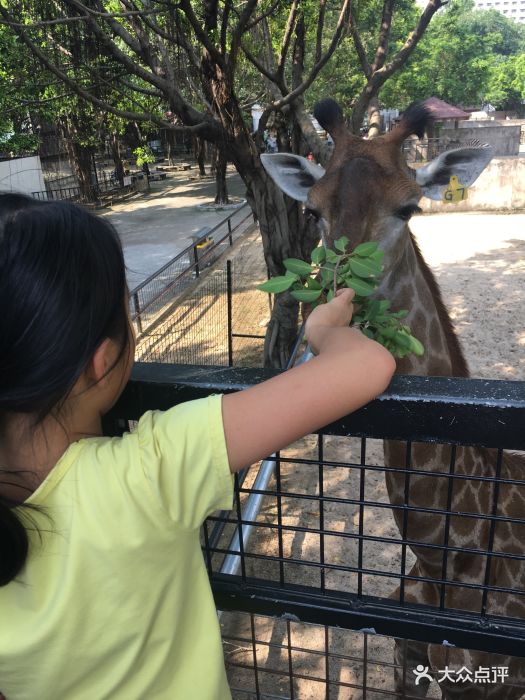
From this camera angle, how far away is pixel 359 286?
1.40m

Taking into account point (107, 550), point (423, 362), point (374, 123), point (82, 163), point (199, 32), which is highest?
point (199, 32)

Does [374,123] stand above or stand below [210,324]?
above

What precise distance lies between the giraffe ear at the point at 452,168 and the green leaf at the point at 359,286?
1.88 metres

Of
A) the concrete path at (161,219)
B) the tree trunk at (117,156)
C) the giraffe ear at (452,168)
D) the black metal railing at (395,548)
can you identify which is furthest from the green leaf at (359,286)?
the tree trunk at (117,156)

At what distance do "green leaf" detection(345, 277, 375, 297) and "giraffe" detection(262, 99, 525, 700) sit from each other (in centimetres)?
71

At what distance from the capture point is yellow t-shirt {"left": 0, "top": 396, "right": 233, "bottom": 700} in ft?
3.30

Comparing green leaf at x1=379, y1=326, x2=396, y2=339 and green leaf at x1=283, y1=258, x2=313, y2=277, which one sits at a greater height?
green leaf at x1=283, y1=258, x2=313, y2=277

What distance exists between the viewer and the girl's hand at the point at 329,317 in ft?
4.14

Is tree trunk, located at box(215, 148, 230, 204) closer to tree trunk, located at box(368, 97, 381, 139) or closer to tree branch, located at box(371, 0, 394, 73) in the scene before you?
tree trunk, located at box(368, 97, 381, 139)

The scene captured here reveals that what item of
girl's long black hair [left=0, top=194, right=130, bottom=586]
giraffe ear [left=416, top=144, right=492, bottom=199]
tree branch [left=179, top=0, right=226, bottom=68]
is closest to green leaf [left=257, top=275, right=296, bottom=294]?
girl's long black hair [left=0, top=194, right=130, bottom=586]

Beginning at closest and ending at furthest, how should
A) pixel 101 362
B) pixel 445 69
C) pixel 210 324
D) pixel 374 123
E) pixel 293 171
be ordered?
pixel 101 362 → pixel 293 171 → pixel 374 123 → pixel 210 324 → pixel 445 69

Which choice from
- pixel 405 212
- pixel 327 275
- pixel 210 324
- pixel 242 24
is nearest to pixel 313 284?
pixel 327 275

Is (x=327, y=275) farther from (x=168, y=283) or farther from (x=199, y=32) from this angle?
(x=168, y=283)

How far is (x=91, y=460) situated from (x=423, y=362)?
1712mm
